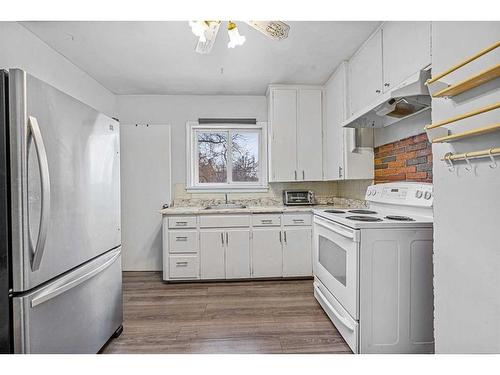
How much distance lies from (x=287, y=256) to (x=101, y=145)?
7.56 ft

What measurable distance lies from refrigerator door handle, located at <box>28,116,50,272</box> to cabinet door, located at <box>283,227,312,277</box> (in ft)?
8.05

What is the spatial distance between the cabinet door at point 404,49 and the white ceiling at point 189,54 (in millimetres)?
266

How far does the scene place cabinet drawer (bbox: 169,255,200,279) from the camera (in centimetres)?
312

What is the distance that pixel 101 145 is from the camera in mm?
1751

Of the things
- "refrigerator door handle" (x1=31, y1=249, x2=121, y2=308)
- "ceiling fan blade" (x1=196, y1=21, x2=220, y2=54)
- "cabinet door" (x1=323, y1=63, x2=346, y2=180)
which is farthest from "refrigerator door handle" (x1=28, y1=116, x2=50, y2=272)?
"cabinet door" (x1=323, y1=63, x2=346, y2=180)

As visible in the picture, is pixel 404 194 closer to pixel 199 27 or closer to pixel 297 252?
pixel 297 252

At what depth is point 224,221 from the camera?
3158 millimetres

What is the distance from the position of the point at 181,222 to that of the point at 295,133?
5.91ft

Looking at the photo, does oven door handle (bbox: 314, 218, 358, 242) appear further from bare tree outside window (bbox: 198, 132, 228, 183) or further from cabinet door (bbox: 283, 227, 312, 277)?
bare tree outside window (bbox: 198, 132, 228, 183)

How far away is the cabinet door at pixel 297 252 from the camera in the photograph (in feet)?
10.5

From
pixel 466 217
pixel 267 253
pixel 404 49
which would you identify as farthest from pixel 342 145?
pixel 466 217

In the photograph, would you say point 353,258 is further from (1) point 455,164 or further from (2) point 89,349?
(2) point 89,349

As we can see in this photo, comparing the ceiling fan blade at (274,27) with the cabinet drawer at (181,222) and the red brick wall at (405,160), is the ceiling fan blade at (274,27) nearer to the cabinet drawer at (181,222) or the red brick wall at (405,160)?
the red brick wall at (405,160)

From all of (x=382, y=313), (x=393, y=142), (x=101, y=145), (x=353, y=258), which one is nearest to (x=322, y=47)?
(x=393, y=142)
